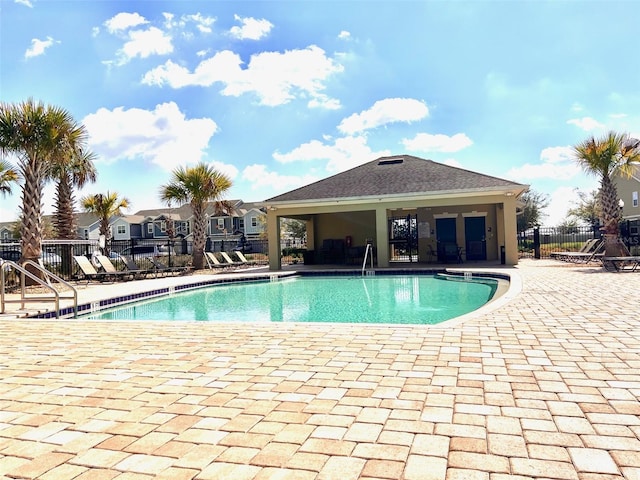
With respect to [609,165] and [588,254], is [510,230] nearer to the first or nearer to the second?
[588,254]

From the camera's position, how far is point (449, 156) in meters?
27.6

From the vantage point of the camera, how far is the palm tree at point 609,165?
14.3 m

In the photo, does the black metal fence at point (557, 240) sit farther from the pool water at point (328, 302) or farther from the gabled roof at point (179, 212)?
the gabled roof at point (179, 212)

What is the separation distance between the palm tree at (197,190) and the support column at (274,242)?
267cm

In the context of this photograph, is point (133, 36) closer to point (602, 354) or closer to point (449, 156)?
point (602, 354)

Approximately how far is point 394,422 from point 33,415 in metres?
2.31

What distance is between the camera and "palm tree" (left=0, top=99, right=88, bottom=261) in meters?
11.1

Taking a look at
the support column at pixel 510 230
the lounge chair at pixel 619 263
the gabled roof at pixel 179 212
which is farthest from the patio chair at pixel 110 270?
the gabled roof at pixel 179 212

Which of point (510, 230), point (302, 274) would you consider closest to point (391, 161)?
point (510, 230)

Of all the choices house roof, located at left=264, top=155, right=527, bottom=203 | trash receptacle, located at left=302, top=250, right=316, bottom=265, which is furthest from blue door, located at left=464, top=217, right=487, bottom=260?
trash receptacle, located at left=302, top=250, right=316, bottom=265

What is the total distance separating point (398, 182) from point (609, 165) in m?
7.32

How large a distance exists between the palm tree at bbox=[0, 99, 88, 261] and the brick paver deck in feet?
27.0

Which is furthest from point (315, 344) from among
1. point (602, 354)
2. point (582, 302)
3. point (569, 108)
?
point (569, 108)

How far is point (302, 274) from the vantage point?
1652cm
